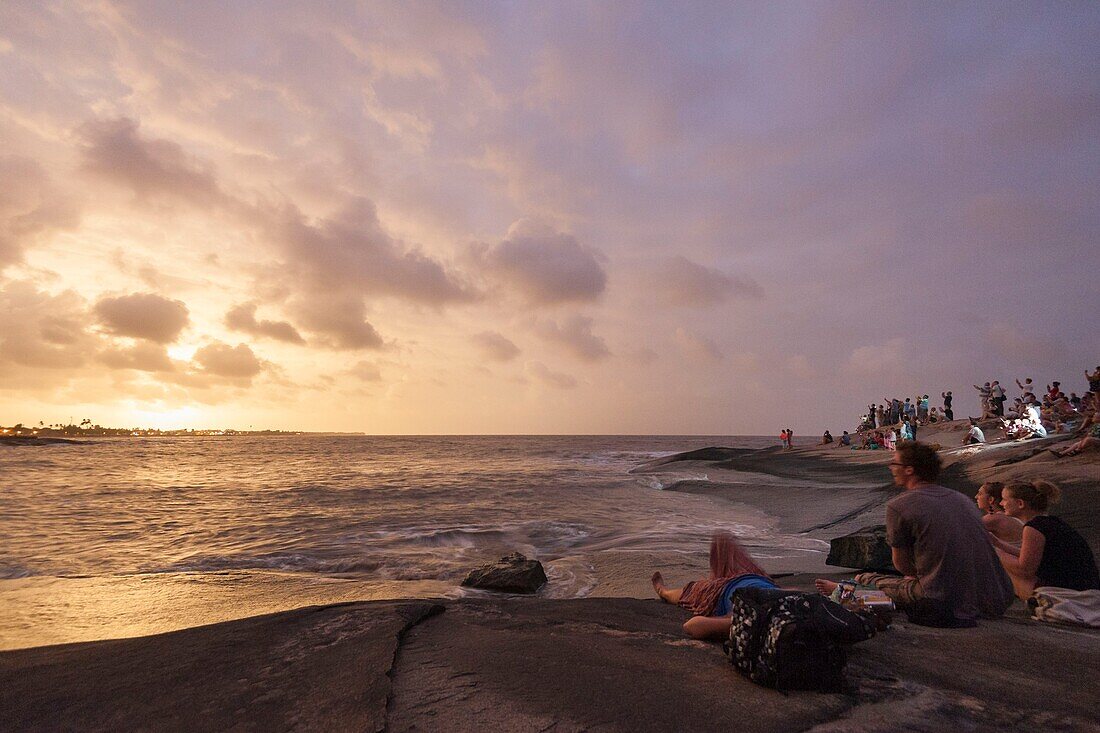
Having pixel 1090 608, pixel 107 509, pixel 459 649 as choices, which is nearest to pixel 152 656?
pixel 459 649

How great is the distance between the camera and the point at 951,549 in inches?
178

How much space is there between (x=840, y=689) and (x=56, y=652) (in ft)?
20.5

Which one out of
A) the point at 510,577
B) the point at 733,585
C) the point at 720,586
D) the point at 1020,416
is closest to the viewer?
the point at 733,585

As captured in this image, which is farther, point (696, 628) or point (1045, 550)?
point (1045, 550)

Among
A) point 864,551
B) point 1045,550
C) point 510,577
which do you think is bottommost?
point 510,577

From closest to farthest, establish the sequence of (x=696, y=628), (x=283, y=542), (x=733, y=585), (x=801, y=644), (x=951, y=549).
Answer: (x=801, y=644) < (x=696, y=628) < (x=733, y=585) < (x=951, y=549) < (x=283, y=542)

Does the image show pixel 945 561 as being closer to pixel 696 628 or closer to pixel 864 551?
pixel 696 628

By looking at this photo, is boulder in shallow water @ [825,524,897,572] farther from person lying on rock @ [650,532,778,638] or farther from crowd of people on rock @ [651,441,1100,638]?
person lying on rock @ [650,532,778,638]

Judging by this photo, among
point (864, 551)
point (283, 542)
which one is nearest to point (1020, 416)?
point (864, 551)

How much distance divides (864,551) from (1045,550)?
2.30 m

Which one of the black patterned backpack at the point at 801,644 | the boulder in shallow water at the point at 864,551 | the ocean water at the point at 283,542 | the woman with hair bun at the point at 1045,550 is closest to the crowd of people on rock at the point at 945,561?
the woman with hair bun at the point at 1045,550

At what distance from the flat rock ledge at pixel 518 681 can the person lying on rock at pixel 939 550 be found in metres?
0.23

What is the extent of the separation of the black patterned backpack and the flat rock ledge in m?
0.10

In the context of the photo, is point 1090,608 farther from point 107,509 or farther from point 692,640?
point 107,509
